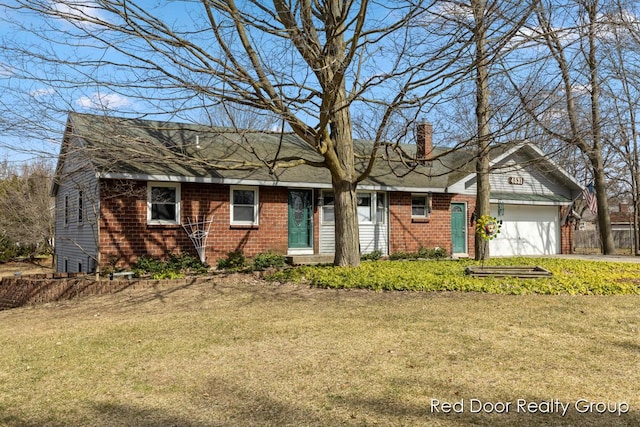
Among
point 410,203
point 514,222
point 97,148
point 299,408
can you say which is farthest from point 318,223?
point 299,408

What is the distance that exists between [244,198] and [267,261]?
2.23 metres

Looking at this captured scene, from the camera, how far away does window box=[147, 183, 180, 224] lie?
14562mm

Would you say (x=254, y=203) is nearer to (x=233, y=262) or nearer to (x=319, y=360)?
(x=233, y=262)

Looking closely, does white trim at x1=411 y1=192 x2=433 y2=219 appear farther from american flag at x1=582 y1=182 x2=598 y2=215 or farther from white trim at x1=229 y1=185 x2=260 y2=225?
american flag at x1=582 y1=182 x2=598 y2=215

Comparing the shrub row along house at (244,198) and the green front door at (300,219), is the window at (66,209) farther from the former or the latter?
the green front door at (300,219)

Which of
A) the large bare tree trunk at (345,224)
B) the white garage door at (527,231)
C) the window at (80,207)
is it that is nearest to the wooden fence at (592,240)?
the white garage door at (527,231)

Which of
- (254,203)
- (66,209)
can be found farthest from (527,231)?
(66,209)

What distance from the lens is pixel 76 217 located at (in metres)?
17.3

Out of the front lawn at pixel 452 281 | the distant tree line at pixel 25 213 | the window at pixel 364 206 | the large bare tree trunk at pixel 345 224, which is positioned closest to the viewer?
the front lawn at pixel 452 281

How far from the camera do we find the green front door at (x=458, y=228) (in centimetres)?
2017

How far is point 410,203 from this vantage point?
18891 millimetres

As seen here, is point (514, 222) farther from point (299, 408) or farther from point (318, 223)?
point (299, 408)

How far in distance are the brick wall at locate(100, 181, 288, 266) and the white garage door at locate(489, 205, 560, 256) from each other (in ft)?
33.3

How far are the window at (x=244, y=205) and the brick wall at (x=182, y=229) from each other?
0.17 meters
